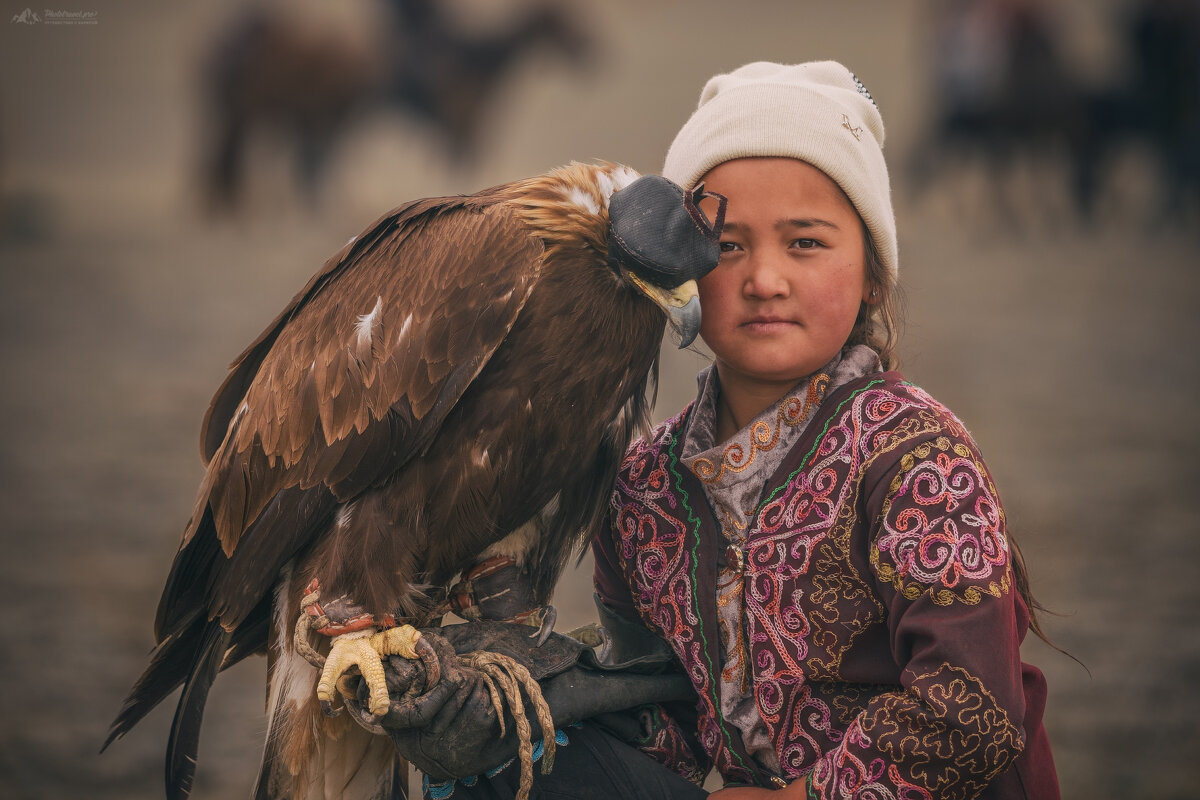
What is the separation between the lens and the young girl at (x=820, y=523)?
1.35m

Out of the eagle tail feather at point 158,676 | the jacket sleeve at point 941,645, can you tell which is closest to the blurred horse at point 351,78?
the eagle tail feather at point 158,676

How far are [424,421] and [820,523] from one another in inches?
22.7

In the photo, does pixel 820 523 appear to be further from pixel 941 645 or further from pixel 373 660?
pixel 373 660

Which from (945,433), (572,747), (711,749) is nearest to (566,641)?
(572,747)

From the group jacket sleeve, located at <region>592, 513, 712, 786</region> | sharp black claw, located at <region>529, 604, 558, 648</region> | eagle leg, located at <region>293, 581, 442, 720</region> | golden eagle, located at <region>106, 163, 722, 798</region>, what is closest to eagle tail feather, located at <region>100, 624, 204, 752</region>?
golden eagle, located at <region>106, 163, 722, 798</region>

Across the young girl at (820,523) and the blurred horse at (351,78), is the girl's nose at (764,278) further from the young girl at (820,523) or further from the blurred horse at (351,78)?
the blurred horse at (351,78)

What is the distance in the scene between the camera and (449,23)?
15.7 metres

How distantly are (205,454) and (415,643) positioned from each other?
2.07 feet

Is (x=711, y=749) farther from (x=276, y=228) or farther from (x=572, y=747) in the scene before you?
(x=276, y=228)

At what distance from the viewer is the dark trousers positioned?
162 centimetres

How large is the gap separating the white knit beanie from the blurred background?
2.52 meters

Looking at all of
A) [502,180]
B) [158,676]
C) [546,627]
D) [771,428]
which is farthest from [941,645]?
[502,180]

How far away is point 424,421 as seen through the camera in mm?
1654

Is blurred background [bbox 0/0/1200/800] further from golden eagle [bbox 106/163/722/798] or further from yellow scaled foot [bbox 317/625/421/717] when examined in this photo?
yellow scaled foot [bbox 317/625/421/717]
